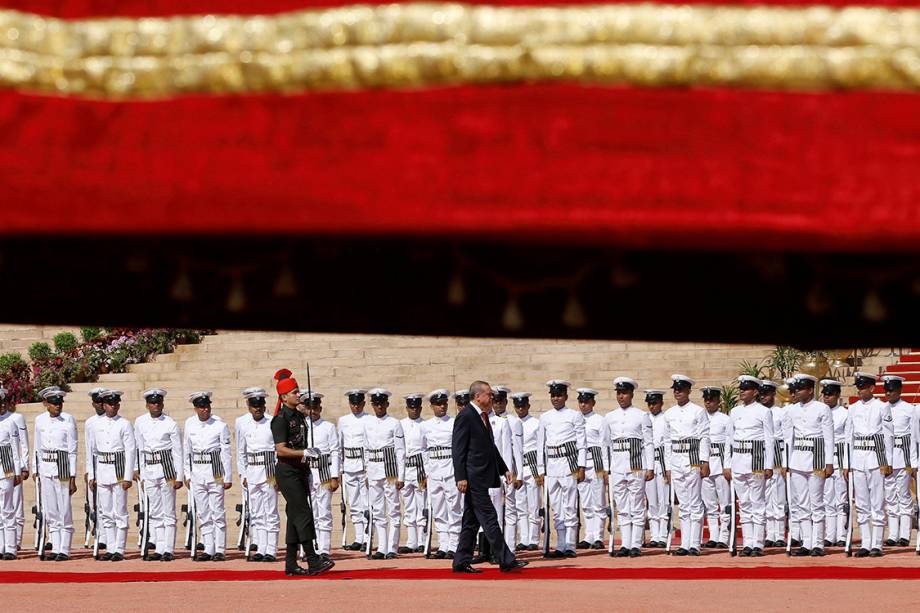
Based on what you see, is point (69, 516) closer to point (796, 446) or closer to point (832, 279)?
point (796, 446)

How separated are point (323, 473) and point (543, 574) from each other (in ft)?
12.6

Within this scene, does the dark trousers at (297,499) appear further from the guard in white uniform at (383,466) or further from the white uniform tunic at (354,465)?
the white uniform tunic at (354,465)

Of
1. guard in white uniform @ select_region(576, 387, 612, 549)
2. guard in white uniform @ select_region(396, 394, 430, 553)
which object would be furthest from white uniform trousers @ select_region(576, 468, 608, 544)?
guard in white uniform @ select_region(396, 394, 430, 553)

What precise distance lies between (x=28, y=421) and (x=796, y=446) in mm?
12942

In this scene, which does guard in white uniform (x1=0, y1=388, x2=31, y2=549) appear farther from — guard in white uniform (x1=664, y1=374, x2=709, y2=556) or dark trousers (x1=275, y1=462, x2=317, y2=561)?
guard in white uniform (x1=664, y1=374, x2=709, y2=556)

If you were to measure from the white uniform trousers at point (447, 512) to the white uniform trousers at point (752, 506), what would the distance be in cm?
304

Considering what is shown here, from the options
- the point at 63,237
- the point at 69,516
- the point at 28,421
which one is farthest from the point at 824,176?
the point at 28,421

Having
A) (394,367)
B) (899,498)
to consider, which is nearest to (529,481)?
(899,498)

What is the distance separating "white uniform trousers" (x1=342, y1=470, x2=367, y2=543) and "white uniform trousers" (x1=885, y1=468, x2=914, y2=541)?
5933 millimetres

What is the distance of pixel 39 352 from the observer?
26531mm

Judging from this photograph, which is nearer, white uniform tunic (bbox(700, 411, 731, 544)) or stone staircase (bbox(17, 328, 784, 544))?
white uniform tunic (bbox(700, 411, 731, 544))

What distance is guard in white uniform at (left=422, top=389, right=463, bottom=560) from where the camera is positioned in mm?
16438

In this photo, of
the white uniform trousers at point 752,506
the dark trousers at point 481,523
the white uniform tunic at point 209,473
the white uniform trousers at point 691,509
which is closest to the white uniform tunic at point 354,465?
the white uniform tunic at point 209,473

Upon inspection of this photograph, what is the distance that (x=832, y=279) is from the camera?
142 cm
